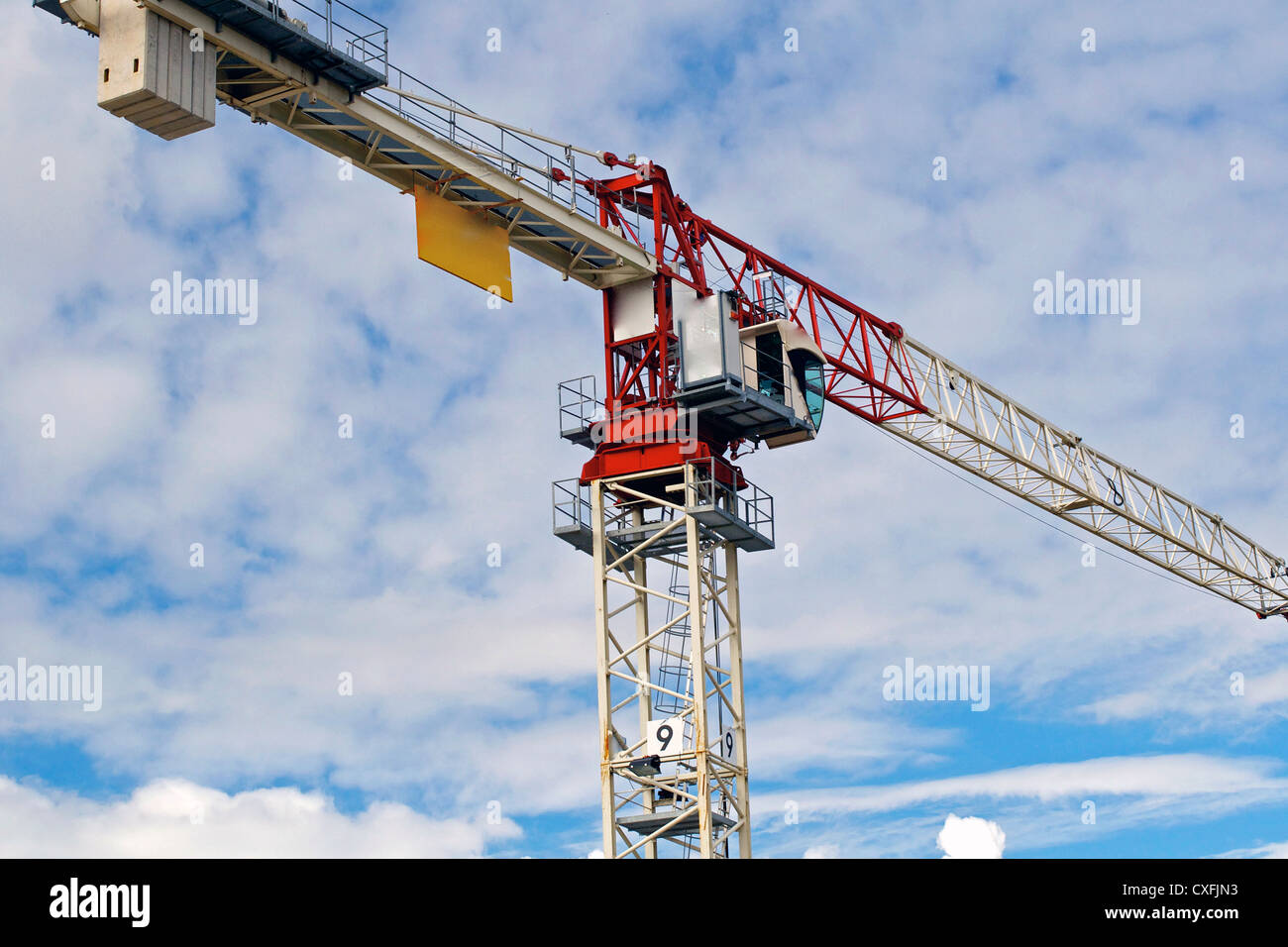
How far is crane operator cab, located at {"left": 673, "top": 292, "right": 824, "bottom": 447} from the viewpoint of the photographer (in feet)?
171

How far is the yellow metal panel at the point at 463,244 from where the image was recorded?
157ft

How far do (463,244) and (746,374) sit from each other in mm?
9709

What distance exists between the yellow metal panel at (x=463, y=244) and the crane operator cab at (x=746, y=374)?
20.2 feet

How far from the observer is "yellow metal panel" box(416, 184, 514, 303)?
48.0 metres

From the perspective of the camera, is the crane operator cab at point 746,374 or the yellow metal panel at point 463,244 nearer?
the yellow metal panel at point 463,244

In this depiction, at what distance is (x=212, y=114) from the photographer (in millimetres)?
38688

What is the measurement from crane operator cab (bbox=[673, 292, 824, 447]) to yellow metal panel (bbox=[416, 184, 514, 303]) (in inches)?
242

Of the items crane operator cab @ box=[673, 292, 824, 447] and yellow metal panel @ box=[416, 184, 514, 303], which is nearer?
yellow metal panel @ box=[416, 184, 514, 303]

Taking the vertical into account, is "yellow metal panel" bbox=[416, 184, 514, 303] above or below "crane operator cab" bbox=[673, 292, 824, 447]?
above

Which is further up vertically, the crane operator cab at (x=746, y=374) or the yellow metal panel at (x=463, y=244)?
the yellow metal panel at (x=463, y=244)
